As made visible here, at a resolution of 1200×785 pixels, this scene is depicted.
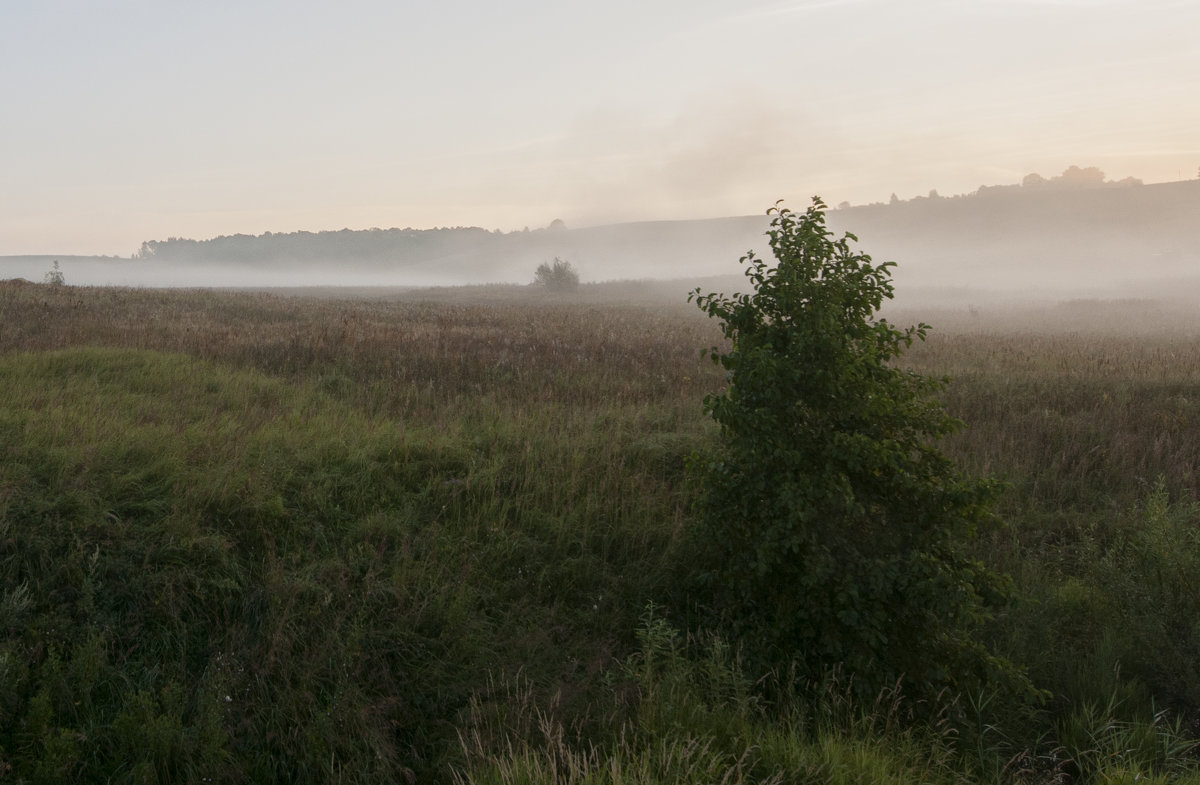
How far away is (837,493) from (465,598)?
8.40 feet

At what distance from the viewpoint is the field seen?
350 cm

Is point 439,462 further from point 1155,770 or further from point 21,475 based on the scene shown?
point 1155,770

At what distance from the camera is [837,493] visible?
160 inches

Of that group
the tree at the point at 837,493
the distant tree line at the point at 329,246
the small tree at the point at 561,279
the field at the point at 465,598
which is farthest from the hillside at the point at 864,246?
the tree at the point at 837,493

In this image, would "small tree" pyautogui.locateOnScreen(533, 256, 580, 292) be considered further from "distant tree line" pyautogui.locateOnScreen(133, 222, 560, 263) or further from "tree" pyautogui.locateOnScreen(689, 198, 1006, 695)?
"distant tree line" pyautogui.locateOnScreen(133, 222, 560, 263)

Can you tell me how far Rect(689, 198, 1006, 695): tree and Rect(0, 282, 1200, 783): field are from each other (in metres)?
0.30

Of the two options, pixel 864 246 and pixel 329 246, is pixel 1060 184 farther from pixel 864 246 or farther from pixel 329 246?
pixel 329 246

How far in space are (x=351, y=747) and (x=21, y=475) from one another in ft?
11.5

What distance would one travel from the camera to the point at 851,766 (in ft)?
10.1

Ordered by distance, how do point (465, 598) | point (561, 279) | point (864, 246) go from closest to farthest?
point (465, 598)
point (561, 279)
point (864, 246)

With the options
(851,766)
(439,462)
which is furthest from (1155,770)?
(439,462)

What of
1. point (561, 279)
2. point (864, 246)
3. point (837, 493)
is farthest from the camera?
point (864, 246)

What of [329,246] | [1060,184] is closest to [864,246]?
[1060,184]

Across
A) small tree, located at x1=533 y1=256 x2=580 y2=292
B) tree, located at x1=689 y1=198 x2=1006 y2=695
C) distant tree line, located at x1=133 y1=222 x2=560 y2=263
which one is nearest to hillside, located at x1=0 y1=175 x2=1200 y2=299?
distant tree line, located at x1=133 y1=222 x2=560 y2=263
